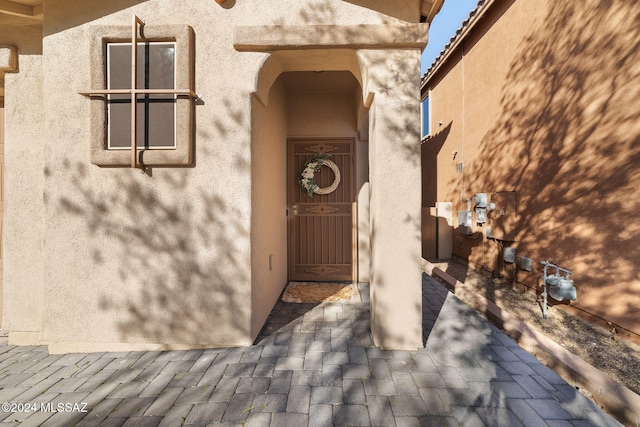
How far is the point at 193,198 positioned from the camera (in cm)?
284

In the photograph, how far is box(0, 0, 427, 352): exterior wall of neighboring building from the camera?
9.21 feet

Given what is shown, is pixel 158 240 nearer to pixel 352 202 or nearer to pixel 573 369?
pixel 352 202

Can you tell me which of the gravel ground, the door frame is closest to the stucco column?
the gravel ground

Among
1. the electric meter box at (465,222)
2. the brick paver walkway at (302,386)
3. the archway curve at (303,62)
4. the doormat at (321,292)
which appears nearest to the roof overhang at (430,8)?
the archway curve at (303,62)

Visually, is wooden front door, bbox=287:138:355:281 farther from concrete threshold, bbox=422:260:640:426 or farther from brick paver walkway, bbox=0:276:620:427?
concrete threshold, bbox=422:260:640:426

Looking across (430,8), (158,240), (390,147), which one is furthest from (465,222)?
(158,240)

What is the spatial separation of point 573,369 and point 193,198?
4.16m

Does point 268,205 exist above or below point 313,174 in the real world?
below

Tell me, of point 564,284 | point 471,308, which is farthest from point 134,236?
point 564,284

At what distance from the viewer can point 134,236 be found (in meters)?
2.85

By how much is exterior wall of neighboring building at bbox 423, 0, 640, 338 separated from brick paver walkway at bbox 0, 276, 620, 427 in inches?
70.6

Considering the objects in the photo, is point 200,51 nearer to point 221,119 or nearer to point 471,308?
point 221,119

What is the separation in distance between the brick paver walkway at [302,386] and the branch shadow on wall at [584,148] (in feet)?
5.71

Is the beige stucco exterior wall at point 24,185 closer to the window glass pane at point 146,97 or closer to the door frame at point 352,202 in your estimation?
the window glass pane at point 146,97
